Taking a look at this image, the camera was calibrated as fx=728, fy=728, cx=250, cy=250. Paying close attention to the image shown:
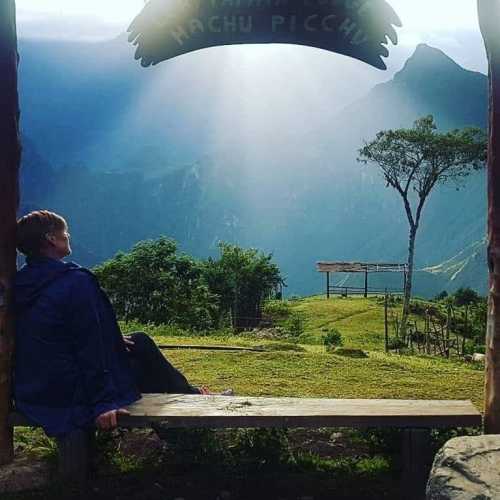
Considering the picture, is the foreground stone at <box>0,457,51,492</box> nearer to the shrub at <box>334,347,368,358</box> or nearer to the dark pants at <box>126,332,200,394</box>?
the dark pants at <box>126,332,200,394</box>

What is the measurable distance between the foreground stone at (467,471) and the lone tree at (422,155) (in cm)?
2949

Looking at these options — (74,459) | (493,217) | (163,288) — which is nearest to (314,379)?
(493,217)

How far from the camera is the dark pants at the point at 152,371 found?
179 inches

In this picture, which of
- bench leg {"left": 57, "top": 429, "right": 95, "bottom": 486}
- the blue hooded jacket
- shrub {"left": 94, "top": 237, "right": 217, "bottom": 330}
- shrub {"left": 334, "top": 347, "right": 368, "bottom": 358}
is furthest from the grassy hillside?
shrub {"left": 94, "top": 237, "right": 217, "bottom": 330}

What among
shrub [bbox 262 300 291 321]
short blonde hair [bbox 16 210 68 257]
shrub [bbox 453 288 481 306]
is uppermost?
short blonde hair [bbox 16 210 68 257]

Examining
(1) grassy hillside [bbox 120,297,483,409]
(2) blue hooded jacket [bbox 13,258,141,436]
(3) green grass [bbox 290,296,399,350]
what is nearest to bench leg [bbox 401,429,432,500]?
(2) blue hooded jacket [bbox 13,258,141,436]

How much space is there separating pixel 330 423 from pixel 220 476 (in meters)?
0.80

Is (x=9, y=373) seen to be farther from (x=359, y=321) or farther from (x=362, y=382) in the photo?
(x=359, y=321)

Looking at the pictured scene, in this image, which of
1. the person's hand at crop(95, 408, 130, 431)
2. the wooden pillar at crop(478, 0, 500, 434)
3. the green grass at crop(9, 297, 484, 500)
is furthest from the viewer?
the green grass at crop(9, 297, 484, 500)

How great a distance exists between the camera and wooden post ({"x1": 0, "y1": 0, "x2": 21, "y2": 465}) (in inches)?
175

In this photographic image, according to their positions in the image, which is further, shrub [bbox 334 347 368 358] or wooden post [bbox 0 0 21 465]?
Result: shrub [bbox 334 347 368 358]

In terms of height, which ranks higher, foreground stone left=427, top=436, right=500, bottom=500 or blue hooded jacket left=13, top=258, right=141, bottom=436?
blue hooded jacket left=13, top=258, right=141, bottom=436

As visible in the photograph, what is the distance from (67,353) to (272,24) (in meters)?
2.97

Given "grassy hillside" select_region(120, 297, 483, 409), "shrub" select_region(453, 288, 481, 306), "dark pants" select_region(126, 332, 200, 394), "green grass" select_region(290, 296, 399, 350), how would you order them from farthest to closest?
"shrub" select_region(453, 288, 481, 306), "green grass" select_region(290, 296, 399, 350), "grassy hillside" select_region(120, 297, 483, 409), "dark pants" select_region(126, 332, 200, 394)
